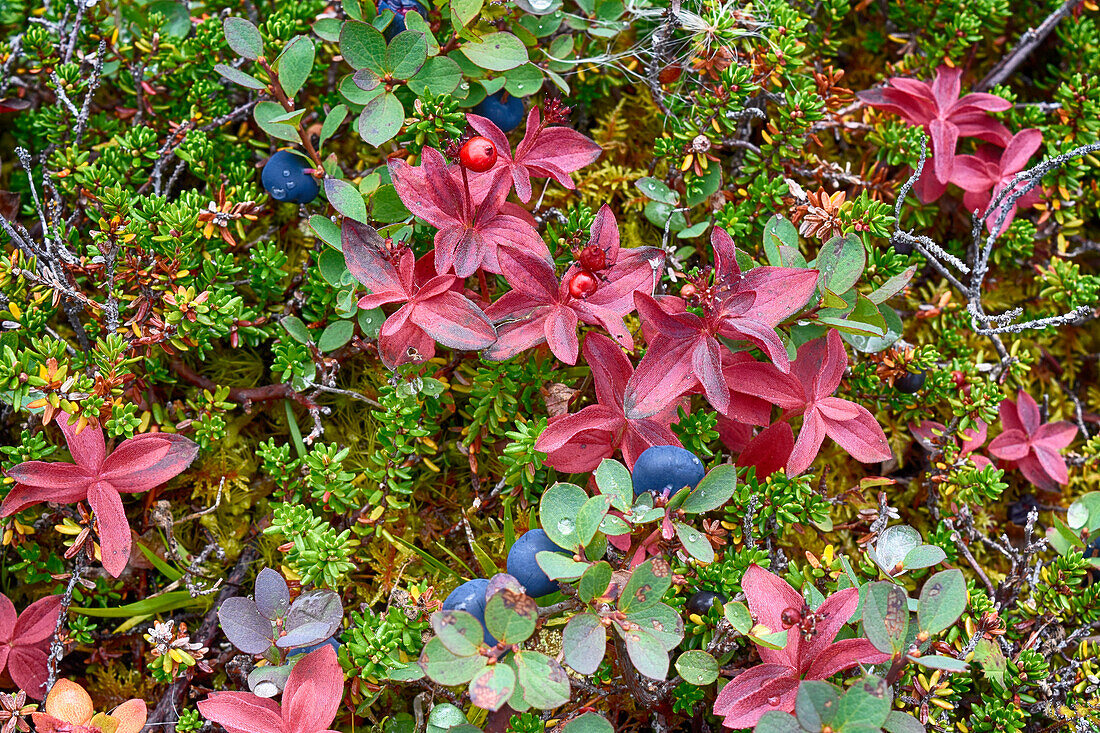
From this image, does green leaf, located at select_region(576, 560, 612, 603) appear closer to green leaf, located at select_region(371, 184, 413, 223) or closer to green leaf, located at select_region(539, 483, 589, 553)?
green leaf, located at select_region(539, 483, 589, 553)

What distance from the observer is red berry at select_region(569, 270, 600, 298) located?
158cm

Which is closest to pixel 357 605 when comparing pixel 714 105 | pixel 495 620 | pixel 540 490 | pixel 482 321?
pixel 540 490

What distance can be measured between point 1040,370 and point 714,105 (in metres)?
1.23

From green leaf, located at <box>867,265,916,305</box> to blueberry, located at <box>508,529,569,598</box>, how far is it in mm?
908

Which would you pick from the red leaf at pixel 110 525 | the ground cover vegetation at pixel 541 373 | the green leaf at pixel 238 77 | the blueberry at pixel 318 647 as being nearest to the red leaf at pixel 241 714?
the ground cover vegetation at pixel 541 373

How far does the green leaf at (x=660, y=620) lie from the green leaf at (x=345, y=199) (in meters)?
1.02

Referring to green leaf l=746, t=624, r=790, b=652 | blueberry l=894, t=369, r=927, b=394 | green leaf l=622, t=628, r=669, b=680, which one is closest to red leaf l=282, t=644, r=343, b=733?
green leaf l=622, t=628, r=669, b=680

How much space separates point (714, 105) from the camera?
1935mm

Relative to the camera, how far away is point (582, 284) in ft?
5.18

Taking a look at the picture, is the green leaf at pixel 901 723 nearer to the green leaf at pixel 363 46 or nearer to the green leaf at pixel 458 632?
the green leaf at pixel 458 632

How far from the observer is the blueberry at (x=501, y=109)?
1.91 m

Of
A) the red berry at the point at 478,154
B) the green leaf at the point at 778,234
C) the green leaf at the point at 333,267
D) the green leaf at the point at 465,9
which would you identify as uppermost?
the green leaf at the point at 465,9

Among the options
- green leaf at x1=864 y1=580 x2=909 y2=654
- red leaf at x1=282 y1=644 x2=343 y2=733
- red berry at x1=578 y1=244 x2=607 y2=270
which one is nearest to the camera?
green leaf at x1=864 y1=580 x2=909 y2=654

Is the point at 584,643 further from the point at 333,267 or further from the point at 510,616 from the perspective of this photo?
the point at 333,267
